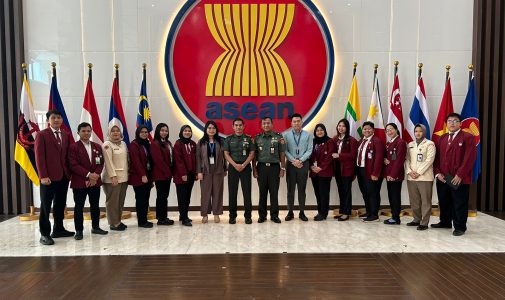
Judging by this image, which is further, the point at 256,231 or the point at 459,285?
the point at 256,231

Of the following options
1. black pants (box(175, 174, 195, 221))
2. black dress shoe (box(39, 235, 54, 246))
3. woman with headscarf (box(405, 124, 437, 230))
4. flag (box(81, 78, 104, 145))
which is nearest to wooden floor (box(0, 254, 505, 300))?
black dress shoe (box(39, 235, 54, 246))

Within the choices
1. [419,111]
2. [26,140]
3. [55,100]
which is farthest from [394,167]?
[26,140]

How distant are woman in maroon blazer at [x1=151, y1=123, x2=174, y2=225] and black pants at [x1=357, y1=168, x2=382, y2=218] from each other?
278cm

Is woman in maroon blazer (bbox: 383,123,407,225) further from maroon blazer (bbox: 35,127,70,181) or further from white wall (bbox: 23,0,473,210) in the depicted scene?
maroon blazer (bbox: 35,127,70,181)

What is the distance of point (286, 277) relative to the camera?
10.6 feet

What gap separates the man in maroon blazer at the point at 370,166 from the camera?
5.17 metres

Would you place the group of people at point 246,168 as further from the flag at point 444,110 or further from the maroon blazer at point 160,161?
the flag at point 444,110

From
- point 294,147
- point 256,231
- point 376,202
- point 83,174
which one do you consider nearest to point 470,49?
point 376,202

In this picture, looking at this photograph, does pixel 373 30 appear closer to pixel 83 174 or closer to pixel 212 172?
pixel 212 172

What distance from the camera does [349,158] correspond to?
17.6ft

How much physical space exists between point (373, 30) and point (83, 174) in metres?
4.93

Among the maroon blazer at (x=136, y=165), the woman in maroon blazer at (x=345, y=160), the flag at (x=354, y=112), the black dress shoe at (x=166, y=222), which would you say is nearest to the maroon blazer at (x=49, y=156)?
the maroon blazer at (x=136, y=165)

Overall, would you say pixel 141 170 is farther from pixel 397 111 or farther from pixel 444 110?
pixel 444 110

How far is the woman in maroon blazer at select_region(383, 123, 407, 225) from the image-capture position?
5.04 meters
